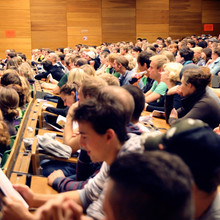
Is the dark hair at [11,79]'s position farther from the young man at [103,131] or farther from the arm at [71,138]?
the young man at [103,131]

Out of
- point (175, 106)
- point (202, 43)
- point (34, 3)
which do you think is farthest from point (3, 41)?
point (175, 106)

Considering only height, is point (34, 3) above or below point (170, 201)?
above

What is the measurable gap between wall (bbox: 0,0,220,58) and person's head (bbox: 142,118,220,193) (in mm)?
17820

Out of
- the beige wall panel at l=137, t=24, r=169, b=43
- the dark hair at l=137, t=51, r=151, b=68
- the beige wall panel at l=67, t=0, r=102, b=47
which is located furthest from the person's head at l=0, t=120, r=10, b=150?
the beige wall panel at l=137, t=24, r=169, b=43

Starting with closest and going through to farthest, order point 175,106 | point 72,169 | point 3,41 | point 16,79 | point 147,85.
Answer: point 72,169 → point 175,106 → point 16,79 → point 147,85 → point 3,41

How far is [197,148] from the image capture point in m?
1.35

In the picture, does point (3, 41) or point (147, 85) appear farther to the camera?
point (3, 41)

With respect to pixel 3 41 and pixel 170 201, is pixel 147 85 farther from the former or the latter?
pixel 3 41

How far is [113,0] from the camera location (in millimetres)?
19172

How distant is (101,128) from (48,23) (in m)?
17.6

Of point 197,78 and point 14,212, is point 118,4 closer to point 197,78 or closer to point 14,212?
point 197,78

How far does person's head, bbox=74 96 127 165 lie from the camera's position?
5.93ft

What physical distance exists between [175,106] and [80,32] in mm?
15052

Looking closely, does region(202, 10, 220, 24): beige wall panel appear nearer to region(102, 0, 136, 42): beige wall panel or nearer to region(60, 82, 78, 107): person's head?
region(102, 0, 136, 42): beige wall panel
